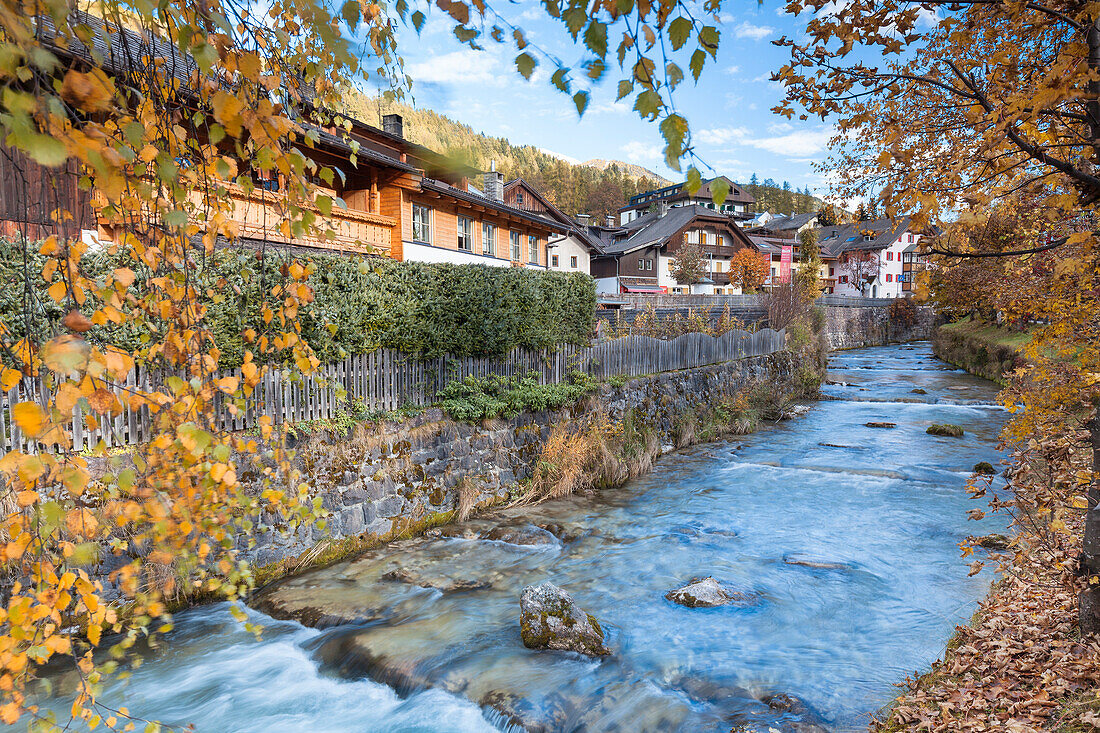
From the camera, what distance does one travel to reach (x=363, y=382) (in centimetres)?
962

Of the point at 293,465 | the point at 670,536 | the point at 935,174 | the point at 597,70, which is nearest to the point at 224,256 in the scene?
the point at 293,465

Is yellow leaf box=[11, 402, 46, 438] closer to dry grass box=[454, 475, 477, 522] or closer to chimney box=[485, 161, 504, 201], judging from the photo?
dry grass box=[454, 475, 477, 522]

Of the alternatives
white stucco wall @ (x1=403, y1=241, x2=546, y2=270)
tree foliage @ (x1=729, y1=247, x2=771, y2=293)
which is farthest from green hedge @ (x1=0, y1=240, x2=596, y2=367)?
tree foliage @ (x1=729, y1=247, x2=771, y2=293)

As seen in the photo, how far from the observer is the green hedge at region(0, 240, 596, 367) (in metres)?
6.96

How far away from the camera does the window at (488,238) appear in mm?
27734

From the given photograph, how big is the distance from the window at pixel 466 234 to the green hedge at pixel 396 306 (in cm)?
1308

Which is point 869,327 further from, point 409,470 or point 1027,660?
point 1027,660

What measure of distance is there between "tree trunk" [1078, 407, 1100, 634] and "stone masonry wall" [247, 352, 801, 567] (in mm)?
7455

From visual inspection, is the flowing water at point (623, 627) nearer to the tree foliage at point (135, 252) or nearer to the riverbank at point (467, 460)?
the riverbank at point (467, 460)

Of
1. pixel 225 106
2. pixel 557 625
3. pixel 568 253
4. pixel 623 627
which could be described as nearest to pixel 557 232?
pixel 568 253

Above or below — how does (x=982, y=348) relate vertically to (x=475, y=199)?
below

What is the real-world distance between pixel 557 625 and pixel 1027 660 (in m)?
4.15

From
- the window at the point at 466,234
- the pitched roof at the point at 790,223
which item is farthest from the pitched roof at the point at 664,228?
the window at the point at 466,234

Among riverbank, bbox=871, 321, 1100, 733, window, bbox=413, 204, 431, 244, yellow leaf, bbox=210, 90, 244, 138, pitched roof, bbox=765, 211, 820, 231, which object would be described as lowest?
riverbank, bbox=871, 321, 1100, 733
